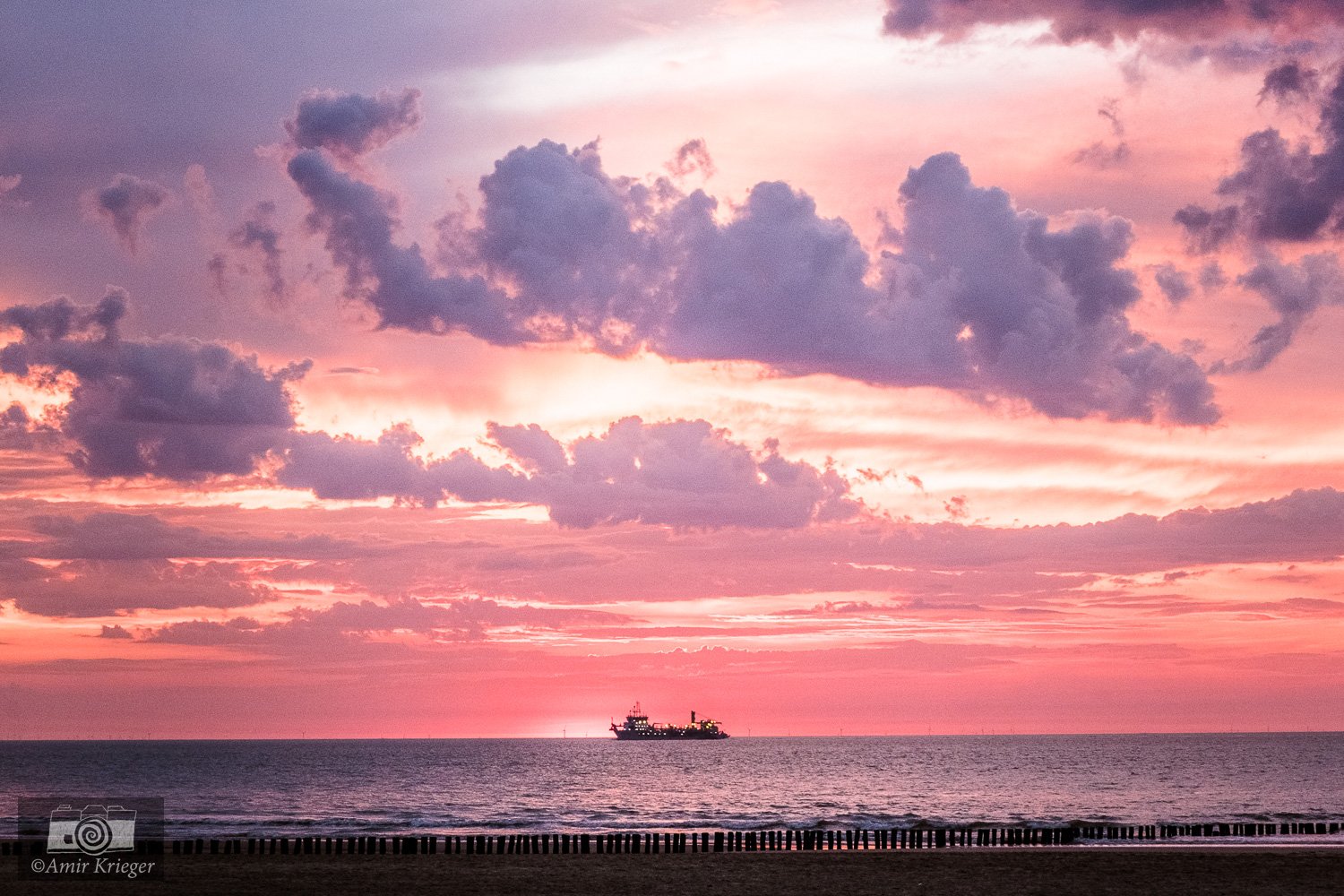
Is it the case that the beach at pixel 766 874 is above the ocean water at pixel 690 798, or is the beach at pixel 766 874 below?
above

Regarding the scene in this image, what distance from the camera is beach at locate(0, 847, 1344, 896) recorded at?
46969mm

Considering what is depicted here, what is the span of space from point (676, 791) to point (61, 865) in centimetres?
10232

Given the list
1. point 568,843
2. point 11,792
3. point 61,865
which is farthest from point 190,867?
point 11,792

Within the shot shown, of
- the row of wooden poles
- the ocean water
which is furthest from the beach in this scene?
the ocean water

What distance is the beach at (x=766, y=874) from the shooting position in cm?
4697

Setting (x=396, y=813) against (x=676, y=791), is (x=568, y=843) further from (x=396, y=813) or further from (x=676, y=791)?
(x=676, y=791)

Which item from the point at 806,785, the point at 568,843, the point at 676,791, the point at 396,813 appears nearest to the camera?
the point at 568,843

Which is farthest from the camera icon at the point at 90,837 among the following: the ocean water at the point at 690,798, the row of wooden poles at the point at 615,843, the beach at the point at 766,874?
the ocean water at the point at 690,798

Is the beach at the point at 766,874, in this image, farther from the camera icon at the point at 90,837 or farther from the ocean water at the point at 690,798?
the ocean water at the point at 690,798

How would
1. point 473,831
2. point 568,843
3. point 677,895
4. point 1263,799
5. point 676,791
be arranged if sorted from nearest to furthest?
point 677,895, point 568,843, point 473,831, point 1263,799, point 676,791

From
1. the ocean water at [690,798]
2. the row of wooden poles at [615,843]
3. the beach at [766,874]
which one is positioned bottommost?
the ocean water at [690,798]

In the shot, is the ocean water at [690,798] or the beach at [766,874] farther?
the ocean water at [690,798]

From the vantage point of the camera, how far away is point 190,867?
53781 mm

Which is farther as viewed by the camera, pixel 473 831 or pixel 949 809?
pixel 949 809
